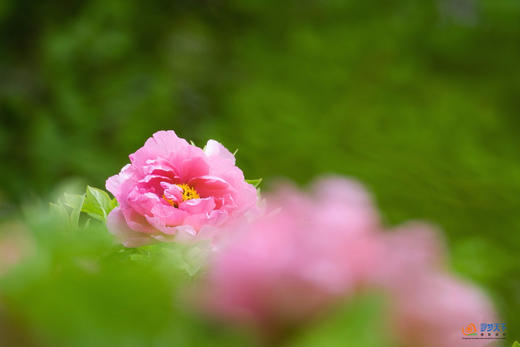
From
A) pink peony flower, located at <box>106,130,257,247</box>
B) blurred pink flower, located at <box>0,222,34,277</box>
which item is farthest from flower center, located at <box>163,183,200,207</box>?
blurred pink flower, located at <box>0,222,34,277</box>

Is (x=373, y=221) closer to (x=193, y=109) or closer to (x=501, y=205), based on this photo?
(x=501, y=205)

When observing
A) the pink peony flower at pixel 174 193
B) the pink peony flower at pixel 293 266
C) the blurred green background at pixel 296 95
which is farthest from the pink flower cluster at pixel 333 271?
the blurred green background at pixel 296 95

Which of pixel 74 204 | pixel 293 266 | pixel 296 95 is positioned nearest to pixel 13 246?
pixel 293 266

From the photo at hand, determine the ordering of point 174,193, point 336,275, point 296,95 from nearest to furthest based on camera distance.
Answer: point 336,275
point 174,193
point 296,95

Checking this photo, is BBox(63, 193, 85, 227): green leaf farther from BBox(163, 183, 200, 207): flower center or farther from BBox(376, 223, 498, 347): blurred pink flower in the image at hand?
BBox(376, 223, 498, 347): blurred pink flower

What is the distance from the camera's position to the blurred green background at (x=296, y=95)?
112cm

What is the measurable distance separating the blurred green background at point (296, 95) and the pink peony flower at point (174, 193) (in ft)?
2.62

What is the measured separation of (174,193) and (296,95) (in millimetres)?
1090

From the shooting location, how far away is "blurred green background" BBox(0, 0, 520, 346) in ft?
3.68

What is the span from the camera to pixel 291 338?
141mm

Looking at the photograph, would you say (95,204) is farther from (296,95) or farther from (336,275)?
(296,95)

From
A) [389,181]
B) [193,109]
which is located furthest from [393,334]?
[193,109]

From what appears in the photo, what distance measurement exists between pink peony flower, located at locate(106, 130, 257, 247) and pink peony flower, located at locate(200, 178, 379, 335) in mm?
158

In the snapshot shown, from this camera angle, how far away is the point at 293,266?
138 millimetres
